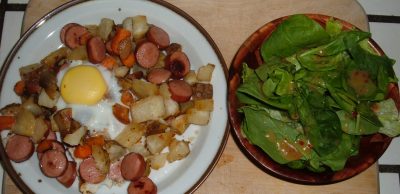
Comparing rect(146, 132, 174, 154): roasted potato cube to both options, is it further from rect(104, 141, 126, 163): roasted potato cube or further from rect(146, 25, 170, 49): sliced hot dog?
rect(146, 25, 170, 49): sliced hot dog

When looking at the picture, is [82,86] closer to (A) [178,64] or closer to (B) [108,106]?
(B) [108,106]

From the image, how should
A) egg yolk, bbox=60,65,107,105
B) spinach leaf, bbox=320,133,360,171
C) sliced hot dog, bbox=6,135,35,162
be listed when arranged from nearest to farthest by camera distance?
spinach leaf, bbox=320,133,360,171, sliced hot dog, bbox=6,135,35,162, egg yolk, bbox=60,65,107,105

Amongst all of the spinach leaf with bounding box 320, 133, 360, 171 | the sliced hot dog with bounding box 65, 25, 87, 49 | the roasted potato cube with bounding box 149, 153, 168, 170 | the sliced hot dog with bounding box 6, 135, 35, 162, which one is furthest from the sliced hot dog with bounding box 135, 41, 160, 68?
the spinach leaf with bounding box 320, 133, 360, 171

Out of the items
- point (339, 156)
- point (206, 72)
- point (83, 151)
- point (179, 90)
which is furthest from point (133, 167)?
point (339, 156)

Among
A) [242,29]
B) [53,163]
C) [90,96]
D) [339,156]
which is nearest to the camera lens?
[339,156]

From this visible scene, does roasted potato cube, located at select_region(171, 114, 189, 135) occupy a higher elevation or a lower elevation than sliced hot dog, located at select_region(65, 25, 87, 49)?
lower

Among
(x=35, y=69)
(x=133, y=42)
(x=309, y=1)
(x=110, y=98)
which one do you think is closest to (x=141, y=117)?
(x=110, y=98)

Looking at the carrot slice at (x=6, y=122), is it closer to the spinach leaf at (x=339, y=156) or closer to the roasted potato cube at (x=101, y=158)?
the roasted potato cube at (x=101, y=158)
